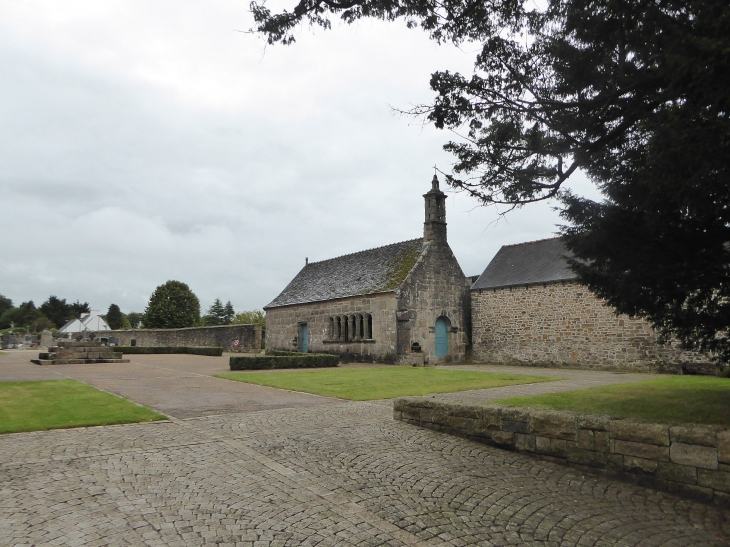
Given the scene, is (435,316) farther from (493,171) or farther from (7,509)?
(7,509)

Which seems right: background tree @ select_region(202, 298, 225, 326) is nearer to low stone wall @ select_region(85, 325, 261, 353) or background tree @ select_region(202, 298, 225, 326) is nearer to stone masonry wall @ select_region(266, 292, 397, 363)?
low stone wall @ select_region(85, 325, 261, 353)

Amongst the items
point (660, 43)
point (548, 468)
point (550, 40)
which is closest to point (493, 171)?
point (550, 40)

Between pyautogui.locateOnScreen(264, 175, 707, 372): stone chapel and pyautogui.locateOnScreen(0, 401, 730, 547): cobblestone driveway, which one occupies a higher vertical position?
pyautogui.locateOnScreen(264, 175, 707, 372): stone chapel

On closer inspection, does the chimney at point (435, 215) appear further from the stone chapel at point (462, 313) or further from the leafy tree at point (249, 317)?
the leafy tree at point (249, 317)

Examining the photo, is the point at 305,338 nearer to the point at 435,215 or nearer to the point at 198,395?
the point at 435,215

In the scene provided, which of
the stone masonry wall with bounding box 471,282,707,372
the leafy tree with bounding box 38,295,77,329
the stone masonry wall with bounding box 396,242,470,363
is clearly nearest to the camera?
the stone masonry wall with bounding box 471,282,707,372

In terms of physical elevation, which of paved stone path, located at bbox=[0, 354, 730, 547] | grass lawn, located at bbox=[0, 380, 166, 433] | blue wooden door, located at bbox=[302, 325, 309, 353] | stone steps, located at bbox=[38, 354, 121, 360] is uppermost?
blue wooden door, located at bbox=[302, 325, 309, 353]

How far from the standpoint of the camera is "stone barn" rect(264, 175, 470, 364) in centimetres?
2430

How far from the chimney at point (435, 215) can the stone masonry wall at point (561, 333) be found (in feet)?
12.2

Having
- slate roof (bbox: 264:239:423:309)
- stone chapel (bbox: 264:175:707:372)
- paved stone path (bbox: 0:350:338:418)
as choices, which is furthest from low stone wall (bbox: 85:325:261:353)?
paved stone path (bbox: 0:350:338:418)

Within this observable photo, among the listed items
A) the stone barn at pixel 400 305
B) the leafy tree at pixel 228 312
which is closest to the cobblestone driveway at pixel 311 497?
the stone barn at pixel 400 305

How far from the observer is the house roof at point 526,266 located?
23188 mm

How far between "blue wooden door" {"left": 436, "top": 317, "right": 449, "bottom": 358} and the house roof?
2.62 meters

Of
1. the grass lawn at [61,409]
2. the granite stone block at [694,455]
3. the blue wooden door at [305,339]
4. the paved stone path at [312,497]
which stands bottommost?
the paved stone path at [312,497]
